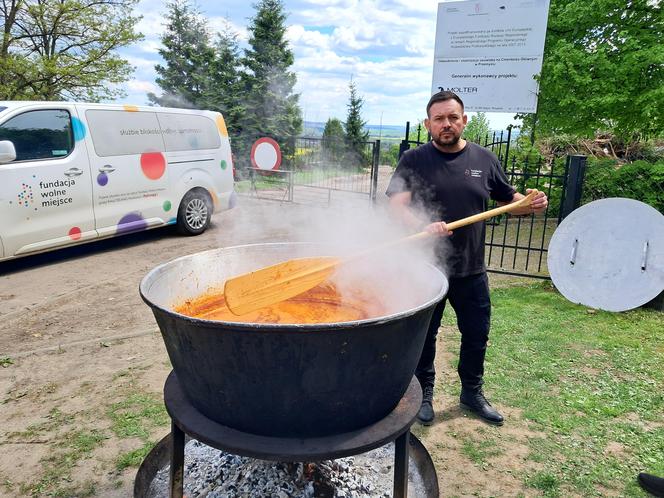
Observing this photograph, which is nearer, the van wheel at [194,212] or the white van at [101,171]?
the white van at [101,171]

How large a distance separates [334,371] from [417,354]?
503 millimetres

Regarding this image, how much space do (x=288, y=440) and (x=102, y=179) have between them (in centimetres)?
617

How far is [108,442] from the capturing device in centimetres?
293

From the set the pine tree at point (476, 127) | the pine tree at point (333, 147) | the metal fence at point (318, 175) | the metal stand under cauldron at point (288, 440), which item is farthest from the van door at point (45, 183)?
the pine tree at point (476, 127)

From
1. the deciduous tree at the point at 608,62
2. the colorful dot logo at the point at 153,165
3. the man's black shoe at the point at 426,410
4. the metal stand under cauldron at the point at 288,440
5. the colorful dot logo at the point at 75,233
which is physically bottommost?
the man's black shoe at the point at 426,410

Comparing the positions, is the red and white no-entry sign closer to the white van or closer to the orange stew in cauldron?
the white van

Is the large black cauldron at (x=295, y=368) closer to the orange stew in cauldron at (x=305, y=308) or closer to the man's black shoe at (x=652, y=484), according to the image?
the orange stew in cauldron at (x=305, y=308)

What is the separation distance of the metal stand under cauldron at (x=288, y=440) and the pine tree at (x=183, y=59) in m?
20.0

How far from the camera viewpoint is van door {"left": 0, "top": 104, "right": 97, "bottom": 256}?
5.81 metres

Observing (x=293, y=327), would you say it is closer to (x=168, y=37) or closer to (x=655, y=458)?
(x=655, y=458)

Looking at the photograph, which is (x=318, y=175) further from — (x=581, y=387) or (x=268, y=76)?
(x=581, y=387)

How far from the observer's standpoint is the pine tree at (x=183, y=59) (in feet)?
66.4

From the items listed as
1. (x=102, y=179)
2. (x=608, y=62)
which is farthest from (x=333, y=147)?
(x=102, y=179)

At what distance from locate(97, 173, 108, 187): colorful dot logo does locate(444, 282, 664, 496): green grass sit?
5.13 metres
